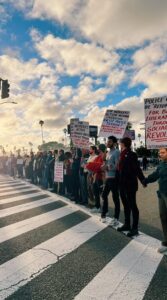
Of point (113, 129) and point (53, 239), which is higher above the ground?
point (113, 129)

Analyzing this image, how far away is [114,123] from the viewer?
1262 centimetres

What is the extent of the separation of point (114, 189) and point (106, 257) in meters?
2.87

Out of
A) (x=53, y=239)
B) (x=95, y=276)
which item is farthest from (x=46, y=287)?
(x=53, y=239)

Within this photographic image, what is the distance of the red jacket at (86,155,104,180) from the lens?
9.66 m

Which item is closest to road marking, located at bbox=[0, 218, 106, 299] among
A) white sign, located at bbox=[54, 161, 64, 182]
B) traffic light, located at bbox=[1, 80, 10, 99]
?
white sign, located at bbox=[54, 161, 64, 182]

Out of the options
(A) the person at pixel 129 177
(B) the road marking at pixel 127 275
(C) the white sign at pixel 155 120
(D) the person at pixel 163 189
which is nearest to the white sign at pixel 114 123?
(C) the white sign at pixel 155 120

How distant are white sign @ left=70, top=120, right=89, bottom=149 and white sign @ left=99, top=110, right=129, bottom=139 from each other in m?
0.76

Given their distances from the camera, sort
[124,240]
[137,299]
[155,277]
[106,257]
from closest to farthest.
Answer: [137,299], [155,277], [106,257], [124,240]

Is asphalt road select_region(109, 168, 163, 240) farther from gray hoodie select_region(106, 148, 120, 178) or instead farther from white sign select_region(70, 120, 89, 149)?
white sign select_region(70, 120, 89, 149)

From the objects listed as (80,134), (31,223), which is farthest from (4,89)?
(31,223)

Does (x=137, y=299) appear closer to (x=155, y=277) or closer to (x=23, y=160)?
(x=155, y=277)

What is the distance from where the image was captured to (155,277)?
14.9ft

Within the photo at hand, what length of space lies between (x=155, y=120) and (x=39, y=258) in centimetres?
352

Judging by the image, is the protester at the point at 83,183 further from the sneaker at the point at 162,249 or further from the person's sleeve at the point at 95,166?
the sneaker at the point at 162,249
